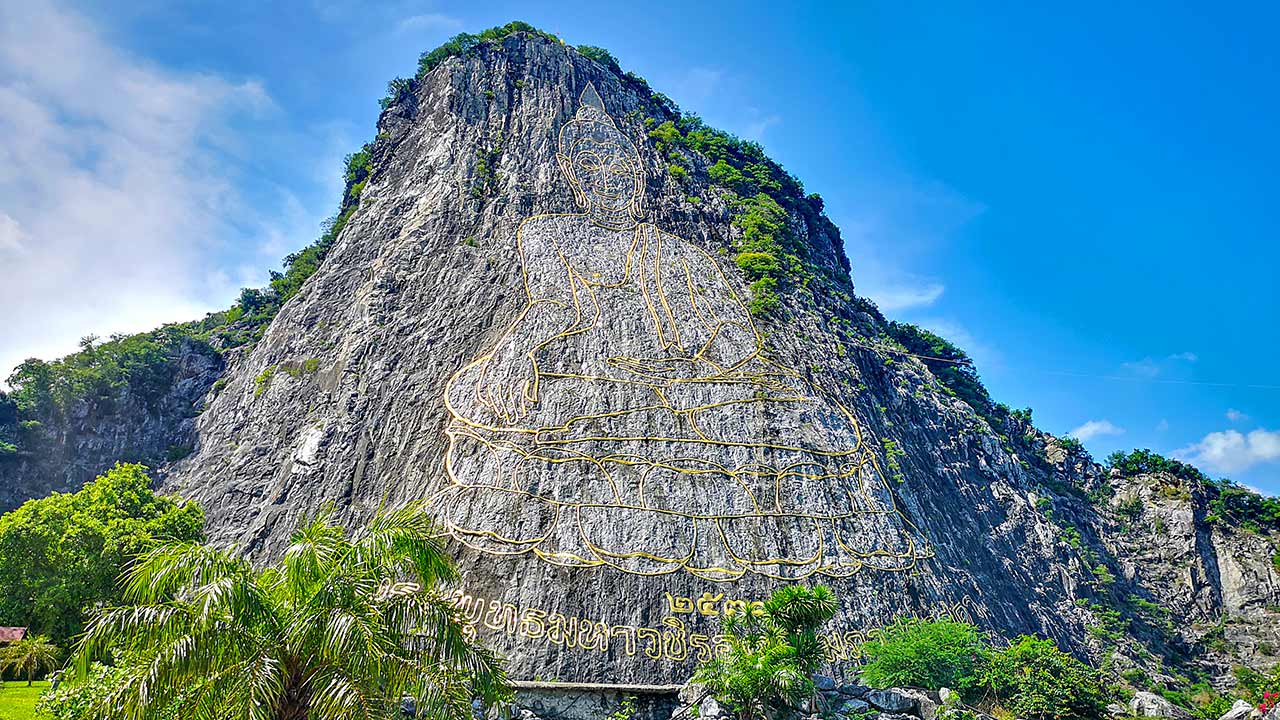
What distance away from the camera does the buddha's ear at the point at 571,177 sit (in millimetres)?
33531

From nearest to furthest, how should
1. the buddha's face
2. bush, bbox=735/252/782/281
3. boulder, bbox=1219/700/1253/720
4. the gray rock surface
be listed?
boulder, bbox=1219/700/1253/720 → the gray rock surface → bush, bbox=735/252/782/281 → the buddha's face

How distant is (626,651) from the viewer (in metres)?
17.9

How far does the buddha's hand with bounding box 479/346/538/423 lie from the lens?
23.2 meters

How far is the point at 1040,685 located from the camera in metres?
17.3

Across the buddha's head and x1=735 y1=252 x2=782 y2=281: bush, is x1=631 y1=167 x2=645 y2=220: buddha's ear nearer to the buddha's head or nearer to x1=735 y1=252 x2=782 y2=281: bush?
the buddha's head

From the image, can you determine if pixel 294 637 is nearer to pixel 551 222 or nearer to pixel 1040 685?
pixel 1040 685

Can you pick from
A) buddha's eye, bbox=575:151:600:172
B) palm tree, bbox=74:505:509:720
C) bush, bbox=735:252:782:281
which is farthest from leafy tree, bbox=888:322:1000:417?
palm tree, bbox=74:505:509:720

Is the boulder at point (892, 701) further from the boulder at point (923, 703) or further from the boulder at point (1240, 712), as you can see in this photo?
the boulder at point (1240, 712)

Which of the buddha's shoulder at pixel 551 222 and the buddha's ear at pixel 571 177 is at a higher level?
the buddha's ear at pixel 571 177

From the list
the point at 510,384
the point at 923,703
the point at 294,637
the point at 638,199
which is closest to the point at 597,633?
the point at 923,703

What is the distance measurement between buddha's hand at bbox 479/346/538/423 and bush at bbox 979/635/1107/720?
554 inches

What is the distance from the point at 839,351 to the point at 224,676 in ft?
84.7

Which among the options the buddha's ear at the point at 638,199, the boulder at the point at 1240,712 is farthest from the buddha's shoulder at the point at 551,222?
the boulder at the point at 1240,712

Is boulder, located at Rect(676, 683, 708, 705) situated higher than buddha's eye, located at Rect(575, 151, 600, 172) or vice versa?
buddha's eye, located at Rect(575, 151, 600, 172)
